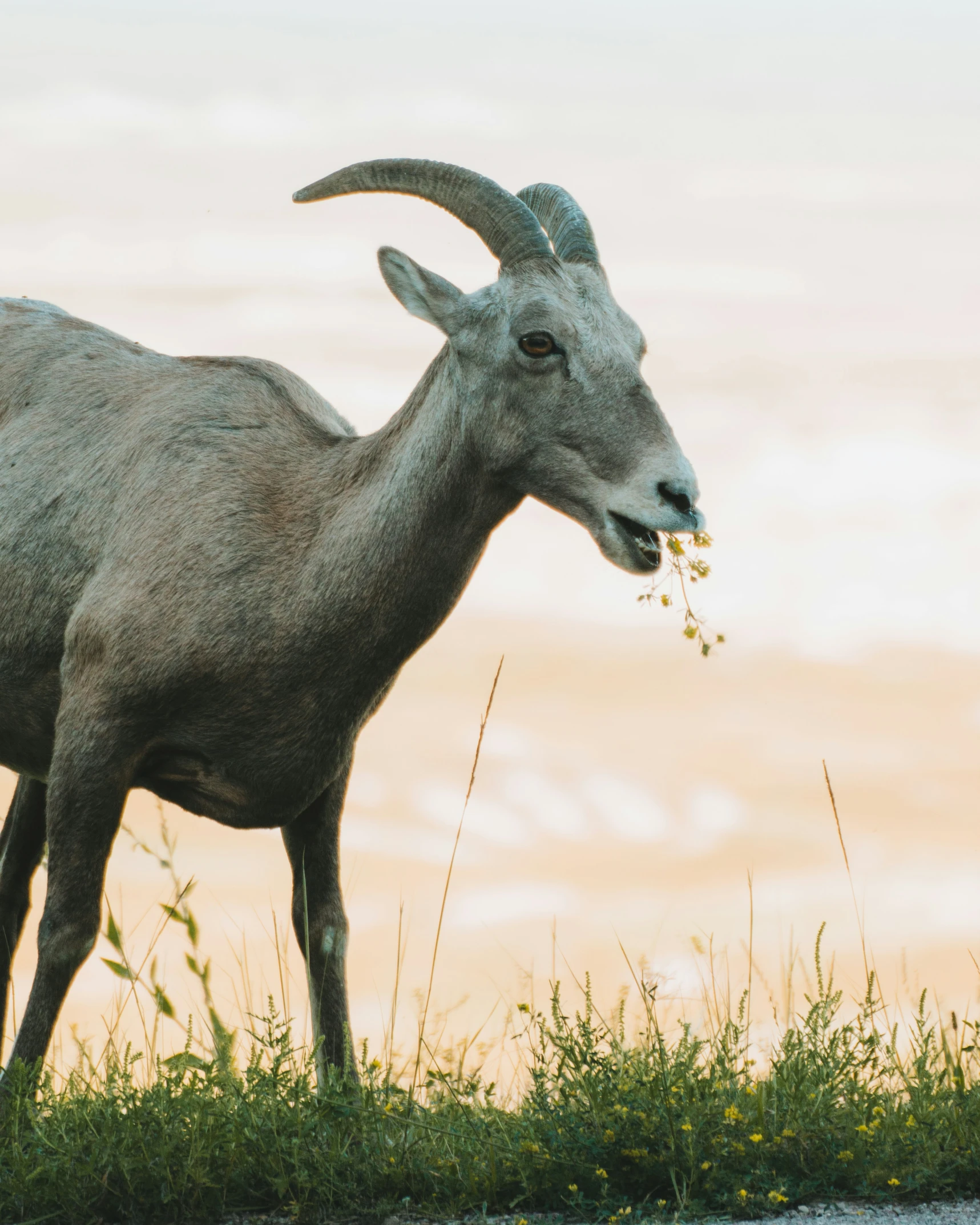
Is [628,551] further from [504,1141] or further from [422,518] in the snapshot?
[504,1141]

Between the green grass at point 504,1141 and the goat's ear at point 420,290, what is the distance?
2.59m

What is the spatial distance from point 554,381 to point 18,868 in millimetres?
3714

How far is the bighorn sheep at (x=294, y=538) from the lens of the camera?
18.8 ft

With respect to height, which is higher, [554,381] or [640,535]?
[554,381]

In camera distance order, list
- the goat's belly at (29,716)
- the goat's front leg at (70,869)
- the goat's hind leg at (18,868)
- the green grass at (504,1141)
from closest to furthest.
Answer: the green grass at (504,1141), the goat's front leg at (70,869), the goat's belly at (29,716), the goat's hind leg at (18,868)

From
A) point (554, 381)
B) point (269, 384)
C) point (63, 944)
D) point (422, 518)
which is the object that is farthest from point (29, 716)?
point (554, 381)

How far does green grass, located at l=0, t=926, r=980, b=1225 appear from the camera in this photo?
5.39 meters

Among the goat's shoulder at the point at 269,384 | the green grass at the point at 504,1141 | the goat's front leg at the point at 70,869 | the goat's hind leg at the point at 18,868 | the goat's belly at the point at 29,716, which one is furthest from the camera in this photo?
the goat's hind leg at the point at 18,868

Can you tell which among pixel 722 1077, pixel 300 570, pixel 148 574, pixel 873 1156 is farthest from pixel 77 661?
pixel 873 1156

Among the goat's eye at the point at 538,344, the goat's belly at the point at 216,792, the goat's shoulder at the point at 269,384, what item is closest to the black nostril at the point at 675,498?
the goat's eye at the point at 538,344

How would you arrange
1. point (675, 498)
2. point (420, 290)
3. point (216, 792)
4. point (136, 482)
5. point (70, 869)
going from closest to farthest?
point (675, 498) < point (420, 290) < point (70, 869) < point (216, 792) < point (136, 482)

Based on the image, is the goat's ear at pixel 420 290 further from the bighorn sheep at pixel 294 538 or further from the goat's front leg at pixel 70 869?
the goat's front leg at pixel 70 869

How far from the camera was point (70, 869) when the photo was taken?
20.7ft

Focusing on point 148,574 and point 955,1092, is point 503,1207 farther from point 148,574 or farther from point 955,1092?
point 148,574
